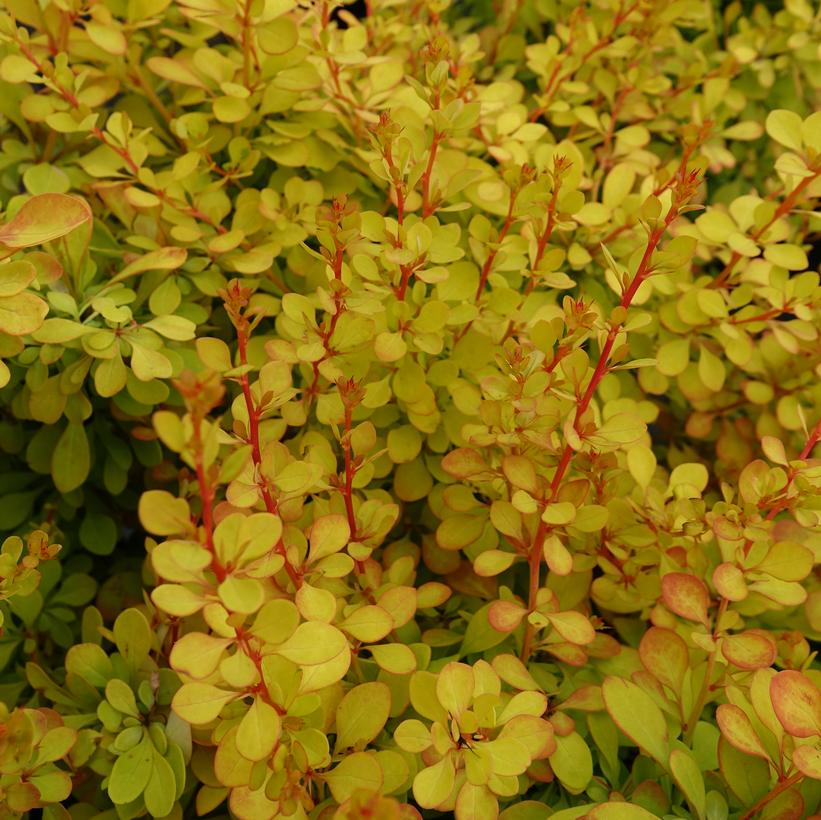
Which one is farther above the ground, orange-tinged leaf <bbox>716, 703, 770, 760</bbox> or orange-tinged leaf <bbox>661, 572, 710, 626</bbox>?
orange-tinged leaf <bbox>661, 572, 710, 626</bbox>

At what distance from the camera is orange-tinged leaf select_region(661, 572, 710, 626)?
0.78m

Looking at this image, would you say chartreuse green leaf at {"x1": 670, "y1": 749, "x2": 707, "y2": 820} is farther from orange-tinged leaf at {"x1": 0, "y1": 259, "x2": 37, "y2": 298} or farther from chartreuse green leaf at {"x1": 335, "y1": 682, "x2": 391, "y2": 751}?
orange-tinged leaf at {"x1": 0, "y1": 259, "x2": 37, "y2": 298}

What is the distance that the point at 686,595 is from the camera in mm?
788

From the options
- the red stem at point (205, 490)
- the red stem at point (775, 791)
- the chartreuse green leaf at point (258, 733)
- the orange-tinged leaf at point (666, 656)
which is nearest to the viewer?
the red stem at point (205, 490)

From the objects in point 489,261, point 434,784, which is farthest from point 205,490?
point 489,261

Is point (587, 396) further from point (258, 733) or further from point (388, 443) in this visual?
point (258, 733)

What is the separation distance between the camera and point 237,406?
2.50 feet

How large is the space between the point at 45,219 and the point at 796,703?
76cm

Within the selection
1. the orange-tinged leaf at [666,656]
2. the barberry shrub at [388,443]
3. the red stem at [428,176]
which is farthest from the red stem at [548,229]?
the orange-tinged leaf at [666,656]

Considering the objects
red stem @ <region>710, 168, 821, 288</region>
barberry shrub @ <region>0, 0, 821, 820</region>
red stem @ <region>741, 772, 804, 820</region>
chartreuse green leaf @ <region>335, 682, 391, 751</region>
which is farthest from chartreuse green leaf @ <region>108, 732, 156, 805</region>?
red stem @ <region>710, 168, 821, 288</region>

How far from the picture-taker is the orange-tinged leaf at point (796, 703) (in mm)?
678

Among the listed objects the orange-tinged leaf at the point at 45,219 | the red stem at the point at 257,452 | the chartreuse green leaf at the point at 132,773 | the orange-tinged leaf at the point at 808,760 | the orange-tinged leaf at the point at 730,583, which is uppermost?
the orange-tinged leaf at the point at 45,219

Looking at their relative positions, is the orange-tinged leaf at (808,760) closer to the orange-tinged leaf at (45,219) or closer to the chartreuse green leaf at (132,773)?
the chartreuse green leaf at (132,773)

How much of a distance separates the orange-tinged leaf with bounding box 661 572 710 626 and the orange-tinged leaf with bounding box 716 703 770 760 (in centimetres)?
9
